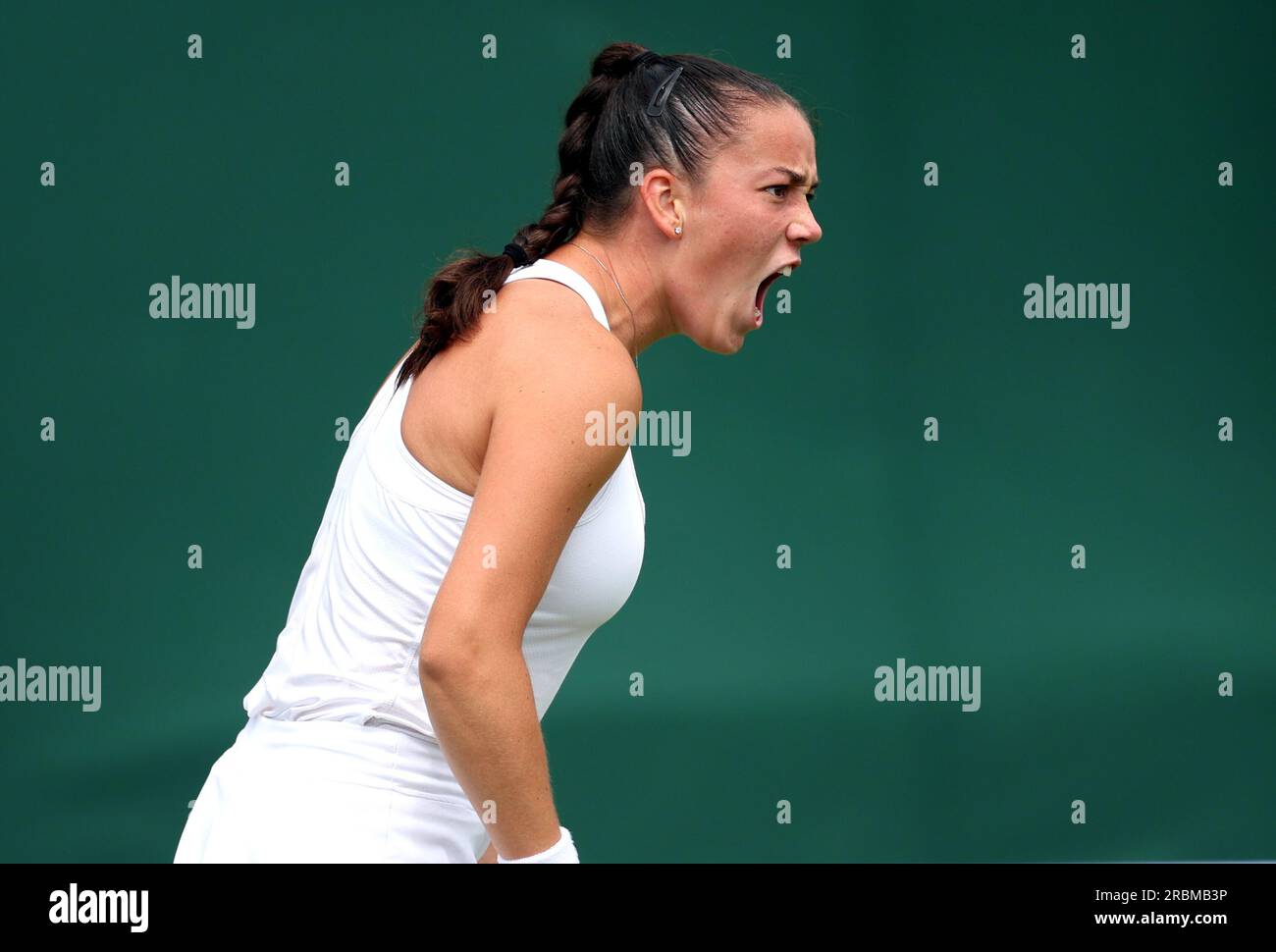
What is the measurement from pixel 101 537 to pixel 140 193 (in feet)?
2.49

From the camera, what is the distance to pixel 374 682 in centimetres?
122

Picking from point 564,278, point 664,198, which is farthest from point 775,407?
point 564,278

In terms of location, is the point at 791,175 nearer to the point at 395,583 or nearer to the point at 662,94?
the point at 662,94

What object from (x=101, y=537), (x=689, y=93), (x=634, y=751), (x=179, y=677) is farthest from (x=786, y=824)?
(x=689, y=93)

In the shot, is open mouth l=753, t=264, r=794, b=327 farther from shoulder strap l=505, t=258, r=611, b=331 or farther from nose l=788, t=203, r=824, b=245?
shoulder strap l=505, t=258, r=611, b=331

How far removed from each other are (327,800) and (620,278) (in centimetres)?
51

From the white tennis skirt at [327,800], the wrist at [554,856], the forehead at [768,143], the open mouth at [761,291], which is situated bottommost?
the wrist at [554,856]

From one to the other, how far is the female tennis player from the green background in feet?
6.70

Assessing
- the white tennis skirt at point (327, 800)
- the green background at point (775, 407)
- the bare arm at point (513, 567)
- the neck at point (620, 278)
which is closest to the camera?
the bare arm at point (513, 567)

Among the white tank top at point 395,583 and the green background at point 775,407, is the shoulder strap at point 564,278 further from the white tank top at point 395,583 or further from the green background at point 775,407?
the green background at point 775,407

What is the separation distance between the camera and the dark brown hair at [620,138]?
137cm

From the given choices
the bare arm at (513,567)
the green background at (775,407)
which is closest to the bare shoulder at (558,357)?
the bare arm at (513,567)

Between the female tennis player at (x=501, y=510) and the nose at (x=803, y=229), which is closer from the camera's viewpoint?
the female tennis player at (x=501, y=510)

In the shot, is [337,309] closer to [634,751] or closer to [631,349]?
[634,751]
